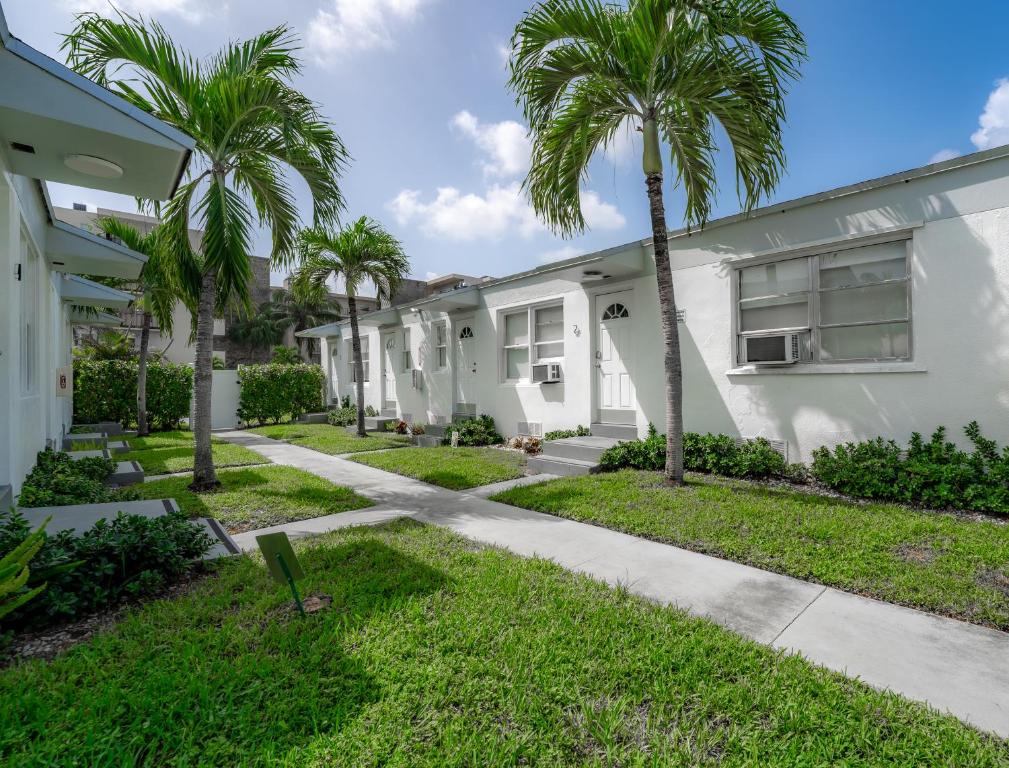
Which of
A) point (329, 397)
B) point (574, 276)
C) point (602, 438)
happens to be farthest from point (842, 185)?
point (329, 397)

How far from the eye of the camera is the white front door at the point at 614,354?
8623 millimetres

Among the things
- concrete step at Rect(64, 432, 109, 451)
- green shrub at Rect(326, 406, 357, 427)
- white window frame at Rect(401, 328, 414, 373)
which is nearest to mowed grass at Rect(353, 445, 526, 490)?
white window frame at Rect(401, 328, 414, 373)

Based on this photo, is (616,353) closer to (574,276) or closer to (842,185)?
(574,276)

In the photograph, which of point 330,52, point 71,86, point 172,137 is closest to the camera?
point 71,86

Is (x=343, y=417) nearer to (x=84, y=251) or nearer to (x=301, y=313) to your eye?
(x=84, y=251)

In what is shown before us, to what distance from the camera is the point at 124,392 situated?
14055 mm

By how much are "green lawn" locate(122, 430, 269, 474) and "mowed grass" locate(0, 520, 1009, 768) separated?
625 centimetres

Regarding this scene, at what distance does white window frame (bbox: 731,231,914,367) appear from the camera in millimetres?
5848

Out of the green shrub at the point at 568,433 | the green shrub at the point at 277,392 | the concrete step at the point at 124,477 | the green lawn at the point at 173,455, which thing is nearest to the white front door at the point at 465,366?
the green shrub at the point at 568,433

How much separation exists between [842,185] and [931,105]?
5.79ft

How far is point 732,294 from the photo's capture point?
7.22 meters

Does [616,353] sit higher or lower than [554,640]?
higher

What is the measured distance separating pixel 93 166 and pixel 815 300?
319 inches

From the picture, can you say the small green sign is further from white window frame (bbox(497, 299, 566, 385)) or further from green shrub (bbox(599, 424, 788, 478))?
white window frame (bbox(497, 299, 566, 385))
